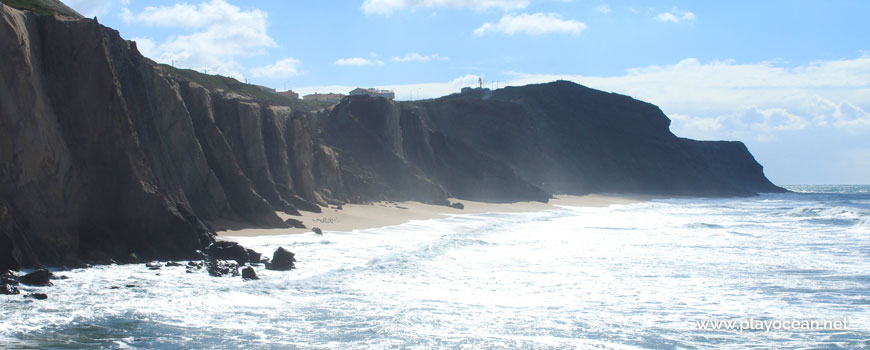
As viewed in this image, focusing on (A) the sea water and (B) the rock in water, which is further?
(B) the rock in water

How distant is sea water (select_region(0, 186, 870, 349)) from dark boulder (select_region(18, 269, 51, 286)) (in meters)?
0.43

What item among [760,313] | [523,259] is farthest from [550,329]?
[523,259]

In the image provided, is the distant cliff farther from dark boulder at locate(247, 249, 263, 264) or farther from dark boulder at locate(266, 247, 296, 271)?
dark boulder at locate(266, 247, 296, 271)

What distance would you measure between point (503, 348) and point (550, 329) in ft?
5.04

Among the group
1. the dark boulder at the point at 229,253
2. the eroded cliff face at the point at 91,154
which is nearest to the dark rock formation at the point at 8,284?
the eroded cliff face at the point at 91,154

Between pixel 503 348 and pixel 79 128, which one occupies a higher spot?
pixel 79 128

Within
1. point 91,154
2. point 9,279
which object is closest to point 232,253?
point 91,154

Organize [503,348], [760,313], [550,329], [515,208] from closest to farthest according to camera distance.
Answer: [503,348]
[550,329]
[760,313]
[515,208]

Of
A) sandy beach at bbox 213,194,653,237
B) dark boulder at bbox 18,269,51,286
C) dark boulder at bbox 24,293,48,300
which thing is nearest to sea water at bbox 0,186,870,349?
dark boulder at bbox 24,293,48,300

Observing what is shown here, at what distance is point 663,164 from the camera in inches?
3632

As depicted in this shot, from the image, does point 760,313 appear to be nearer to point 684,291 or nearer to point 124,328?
point 684,291

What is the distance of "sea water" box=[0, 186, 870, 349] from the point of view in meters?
11.5

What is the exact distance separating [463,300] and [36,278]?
7970 mm

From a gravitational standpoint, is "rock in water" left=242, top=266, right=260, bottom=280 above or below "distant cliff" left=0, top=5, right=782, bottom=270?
below
